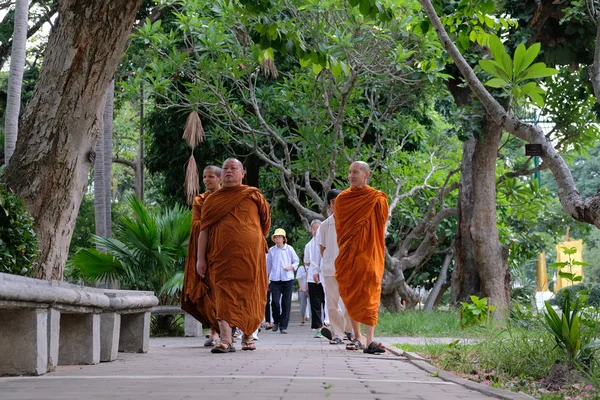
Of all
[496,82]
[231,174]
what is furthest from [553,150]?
[231,174]

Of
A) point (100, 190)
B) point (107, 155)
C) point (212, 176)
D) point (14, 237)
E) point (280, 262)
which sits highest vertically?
point (107, 155)

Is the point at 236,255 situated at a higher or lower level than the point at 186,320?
higher

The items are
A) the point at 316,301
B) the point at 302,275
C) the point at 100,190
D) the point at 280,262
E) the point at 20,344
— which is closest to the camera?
the point at 20,344

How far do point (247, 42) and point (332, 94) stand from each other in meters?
2.26

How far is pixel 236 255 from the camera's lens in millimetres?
10547

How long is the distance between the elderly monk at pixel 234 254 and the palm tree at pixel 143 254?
15.0 ft

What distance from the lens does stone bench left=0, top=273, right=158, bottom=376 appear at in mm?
6453

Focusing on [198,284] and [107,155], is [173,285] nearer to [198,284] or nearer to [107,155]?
[198,284]

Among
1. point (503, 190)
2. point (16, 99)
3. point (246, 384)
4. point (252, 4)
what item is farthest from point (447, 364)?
point (503, 190)

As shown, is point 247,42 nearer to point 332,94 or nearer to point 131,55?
point 332,94

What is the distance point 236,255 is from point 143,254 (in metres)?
5.38

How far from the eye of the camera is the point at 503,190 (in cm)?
2220

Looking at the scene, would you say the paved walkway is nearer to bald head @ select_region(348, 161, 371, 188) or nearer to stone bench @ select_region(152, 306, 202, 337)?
bald head @ select_region(348, 161, 371, 188)

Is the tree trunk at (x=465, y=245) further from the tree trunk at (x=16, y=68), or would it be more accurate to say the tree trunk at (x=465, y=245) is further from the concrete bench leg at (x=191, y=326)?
the tree trunk at (x=16, y=68)
